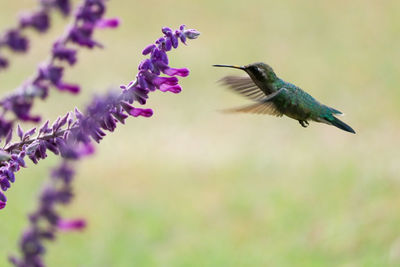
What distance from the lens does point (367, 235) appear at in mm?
6438

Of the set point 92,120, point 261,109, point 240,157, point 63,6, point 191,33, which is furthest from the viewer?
point 240,157

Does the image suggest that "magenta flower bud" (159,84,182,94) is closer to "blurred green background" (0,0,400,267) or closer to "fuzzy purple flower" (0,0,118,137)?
"fuzzy purple flower" (0,0,118,137)

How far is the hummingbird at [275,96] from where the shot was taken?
→ 2.15 meters

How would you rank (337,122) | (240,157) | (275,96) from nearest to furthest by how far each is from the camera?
(275,96) → (337,122) → (240,157)

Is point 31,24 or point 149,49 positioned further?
point 31,24

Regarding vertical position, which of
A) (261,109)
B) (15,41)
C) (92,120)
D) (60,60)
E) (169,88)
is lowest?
(92,120)

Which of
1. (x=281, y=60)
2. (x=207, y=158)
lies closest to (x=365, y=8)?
(x=281, y=60)

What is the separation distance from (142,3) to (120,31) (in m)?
1.00

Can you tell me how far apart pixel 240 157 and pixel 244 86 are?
257 inches

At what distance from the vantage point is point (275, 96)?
2213 mm

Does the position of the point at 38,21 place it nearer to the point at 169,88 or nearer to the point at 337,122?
the point at 169,88

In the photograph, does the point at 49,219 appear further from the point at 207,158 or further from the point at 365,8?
the point at 365,8

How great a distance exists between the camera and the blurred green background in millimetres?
6422

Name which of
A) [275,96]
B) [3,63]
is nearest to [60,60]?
[3,63]
